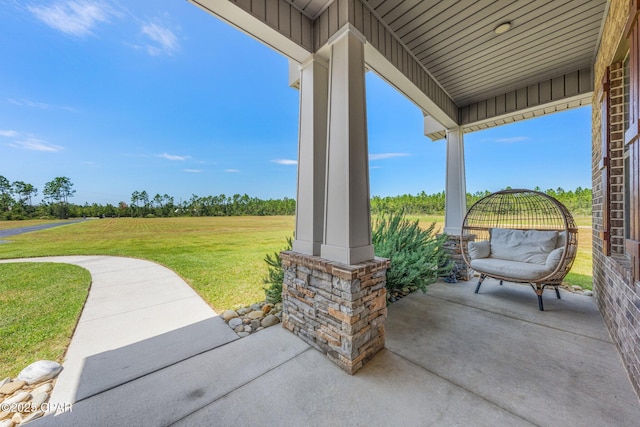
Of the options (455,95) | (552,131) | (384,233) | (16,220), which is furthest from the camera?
(552,131)

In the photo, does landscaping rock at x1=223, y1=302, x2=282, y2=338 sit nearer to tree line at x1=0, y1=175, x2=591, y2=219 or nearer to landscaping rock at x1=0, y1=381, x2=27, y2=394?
tree line at x1=0, y1=175, x2=591, y2=219

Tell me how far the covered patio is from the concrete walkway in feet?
0.20

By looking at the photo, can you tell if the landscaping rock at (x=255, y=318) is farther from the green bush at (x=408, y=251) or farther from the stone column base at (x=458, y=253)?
the stone column base at (x=458, y=253)

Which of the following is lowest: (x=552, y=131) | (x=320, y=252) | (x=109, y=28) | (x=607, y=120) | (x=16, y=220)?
(x=320, y=252)

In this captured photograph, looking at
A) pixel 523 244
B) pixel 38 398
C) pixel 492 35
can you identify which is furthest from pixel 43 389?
pixel 523 244

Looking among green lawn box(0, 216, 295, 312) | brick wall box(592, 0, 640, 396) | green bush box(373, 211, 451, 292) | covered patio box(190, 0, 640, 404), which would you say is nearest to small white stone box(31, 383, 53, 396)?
green lawn box(0, 216, 295, 312)

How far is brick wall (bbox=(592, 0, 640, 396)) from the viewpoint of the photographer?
4.86 ft

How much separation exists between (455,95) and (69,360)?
16.9 ft

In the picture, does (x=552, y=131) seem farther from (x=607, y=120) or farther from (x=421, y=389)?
(x=421, y=389)

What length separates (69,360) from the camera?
5.64ft

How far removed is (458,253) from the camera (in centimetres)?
373

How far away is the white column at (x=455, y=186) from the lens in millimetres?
3853

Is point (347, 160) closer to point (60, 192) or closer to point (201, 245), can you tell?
point (60, 192)

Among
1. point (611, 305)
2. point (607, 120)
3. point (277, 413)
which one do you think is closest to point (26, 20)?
point (277, 413)
